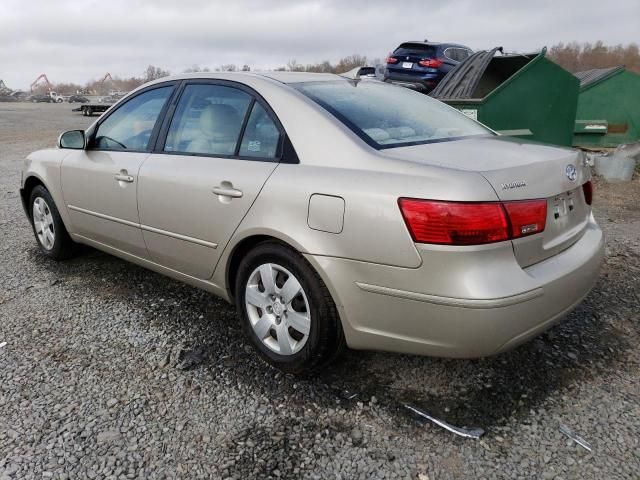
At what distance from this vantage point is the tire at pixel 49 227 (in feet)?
14.4

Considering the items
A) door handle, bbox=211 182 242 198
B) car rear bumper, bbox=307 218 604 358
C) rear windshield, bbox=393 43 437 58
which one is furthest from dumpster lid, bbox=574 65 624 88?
door handle, bbox=211 182 242 198

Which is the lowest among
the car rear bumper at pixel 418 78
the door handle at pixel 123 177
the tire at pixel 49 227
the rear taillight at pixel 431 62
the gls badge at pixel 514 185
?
the tire at pixel 49 227

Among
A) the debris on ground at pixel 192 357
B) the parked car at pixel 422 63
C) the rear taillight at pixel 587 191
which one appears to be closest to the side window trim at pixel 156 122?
the debris on ground at pixel 192 357

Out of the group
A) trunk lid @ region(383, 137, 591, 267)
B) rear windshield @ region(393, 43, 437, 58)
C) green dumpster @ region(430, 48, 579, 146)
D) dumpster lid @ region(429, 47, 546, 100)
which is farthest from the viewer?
rear windshield @ region(393, 43, 437, 58)

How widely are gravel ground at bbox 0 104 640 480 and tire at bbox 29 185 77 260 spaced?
830 mm

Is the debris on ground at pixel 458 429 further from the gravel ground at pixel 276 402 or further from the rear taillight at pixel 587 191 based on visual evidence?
the rear taillight at pixel 587 191

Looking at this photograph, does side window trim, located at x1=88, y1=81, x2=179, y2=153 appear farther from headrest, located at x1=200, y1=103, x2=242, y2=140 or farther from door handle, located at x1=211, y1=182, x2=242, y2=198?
door handle, located at x1=211, y1=182, x2=242, y2=198

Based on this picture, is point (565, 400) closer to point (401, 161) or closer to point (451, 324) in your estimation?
point (451, 324)

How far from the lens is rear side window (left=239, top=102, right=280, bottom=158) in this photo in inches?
109

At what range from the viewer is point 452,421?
95.1 inches

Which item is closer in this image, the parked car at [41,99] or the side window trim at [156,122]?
the side window trim at [156,122]

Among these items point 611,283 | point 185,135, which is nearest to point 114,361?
point 185,135

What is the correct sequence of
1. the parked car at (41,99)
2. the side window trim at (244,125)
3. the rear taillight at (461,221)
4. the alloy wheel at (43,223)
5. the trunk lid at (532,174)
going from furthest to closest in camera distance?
the parked car at (41,99)
the alloy wheel at (43,223)
the side window trim at (244,125)
the trunk lid at (532,174)
the rear taillight at (461,221)

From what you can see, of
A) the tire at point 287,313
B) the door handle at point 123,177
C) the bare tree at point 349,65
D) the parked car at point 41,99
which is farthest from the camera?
the parked car at point 41,99
